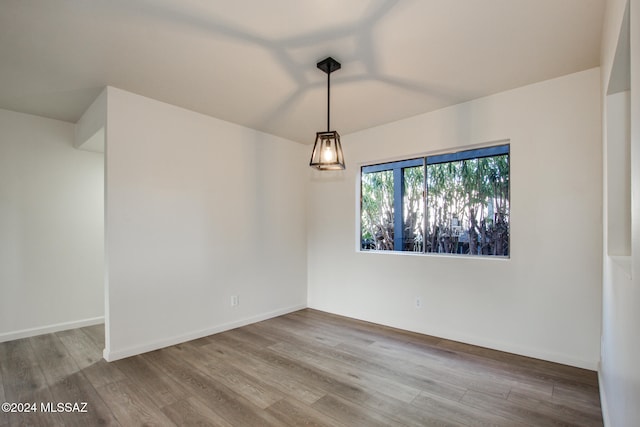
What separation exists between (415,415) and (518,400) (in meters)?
0.84

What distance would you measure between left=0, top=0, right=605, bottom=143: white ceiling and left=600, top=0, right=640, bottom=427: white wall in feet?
1.98

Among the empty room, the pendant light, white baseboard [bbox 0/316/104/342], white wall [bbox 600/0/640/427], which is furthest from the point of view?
white baseboard [bbox 0/316/104/342]

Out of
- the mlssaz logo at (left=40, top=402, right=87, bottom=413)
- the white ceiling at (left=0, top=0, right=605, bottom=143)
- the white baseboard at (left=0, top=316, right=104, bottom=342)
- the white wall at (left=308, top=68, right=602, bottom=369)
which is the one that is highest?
the white ceiling at (left=0, top=0, right=605, bottom=143)

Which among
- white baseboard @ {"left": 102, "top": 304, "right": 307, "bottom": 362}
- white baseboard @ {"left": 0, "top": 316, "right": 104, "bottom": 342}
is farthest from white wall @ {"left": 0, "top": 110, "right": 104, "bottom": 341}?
white baseboard @ {"left": 102, "top": 304, "right": 307, "bottom": 362}

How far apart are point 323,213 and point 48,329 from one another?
390 centimetres

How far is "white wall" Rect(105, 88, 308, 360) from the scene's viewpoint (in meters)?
3.11

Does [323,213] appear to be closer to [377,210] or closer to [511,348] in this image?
[377,210]

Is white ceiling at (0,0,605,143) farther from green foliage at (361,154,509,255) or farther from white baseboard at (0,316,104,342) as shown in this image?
white baseboard at (0,316,104,342)

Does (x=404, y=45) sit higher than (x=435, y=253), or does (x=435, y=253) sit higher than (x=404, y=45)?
(x=404, y=45)

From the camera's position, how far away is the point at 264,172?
4.51 metres

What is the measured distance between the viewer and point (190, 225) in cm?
366

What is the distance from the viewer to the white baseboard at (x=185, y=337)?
9.98 ft

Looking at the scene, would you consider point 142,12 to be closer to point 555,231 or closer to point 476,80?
point 476,80

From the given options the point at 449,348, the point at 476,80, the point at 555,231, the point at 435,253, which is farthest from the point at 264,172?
the point at 555,231
